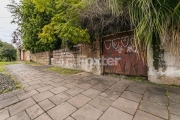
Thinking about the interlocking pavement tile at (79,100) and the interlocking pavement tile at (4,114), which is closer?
the interlocking pavement tile at (4,114)

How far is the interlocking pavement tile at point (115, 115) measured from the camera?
1381 mm

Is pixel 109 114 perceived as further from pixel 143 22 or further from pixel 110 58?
pixel 110 58

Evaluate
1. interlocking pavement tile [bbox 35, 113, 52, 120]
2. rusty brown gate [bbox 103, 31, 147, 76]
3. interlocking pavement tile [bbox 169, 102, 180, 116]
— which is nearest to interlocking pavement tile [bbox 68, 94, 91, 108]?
interlocking pavement tile [bbox 35, 113, 52, 120]

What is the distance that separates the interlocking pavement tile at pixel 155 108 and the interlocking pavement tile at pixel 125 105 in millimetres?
131

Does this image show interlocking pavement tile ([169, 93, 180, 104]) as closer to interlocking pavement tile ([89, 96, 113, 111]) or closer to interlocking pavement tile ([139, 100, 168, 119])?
interlocking pavement tile ([139, 100, 168, 119])

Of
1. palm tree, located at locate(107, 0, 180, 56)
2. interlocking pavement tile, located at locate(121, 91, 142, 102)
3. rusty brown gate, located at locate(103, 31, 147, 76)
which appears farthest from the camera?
rusty brown gate, located at locate(103, 31, 147, 76)

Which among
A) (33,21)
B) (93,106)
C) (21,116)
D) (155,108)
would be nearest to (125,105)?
(155,108)

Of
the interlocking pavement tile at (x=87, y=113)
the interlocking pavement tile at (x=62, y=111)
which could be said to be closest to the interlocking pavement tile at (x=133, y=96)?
the interlocking pavement tile at (x=87, y=113)

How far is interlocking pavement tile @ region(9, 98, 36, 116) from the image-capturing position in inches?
63.9

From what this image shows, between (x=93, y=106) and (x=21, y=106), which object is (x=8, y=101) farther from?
(x=93, y=106)

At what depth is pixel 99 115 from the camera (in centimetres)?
145

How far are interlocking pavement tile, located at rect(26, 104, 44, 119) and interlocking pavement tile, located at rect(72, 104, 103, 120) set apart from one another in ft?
1.92

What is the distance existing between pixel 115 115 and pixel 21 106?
5.60ft

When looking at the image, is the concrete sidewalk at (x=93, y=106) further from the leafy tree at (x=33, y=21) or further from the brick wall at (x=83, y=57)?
the leafy tree at (x=33, y=21)
